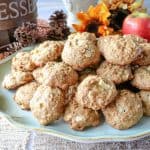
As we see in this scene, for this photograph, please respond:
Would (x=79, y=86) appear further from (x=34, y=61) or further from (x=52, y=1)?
(x=52, y=1)

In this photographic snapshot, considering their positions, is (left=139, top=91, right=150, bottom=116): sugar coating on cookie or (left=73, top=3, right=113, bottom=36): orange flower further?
(left=73, top=3, right=113, bottom=36): orange flower

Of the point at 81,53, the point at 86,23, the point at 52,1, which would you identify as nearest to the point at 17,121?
the point at 81,53

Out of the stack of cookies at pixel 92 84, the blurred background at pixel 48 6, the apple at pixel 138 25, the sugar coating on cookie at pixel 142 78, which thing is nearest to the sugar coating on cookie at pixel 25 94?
the stack of cookies at pixel 92 84

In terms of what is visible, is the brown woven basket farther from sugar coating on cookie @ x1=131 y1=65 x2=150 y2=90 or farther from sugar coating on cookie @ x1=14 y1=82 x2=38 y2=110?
sugar coating on cookie @ x1=131 y1=65 x2=150 y2=90

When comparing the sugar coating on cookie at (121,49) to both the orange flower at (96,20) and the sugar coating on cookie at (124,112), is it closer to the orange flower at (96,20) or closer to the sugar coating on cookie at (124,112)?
the sugar coating on cookie at (124,112)

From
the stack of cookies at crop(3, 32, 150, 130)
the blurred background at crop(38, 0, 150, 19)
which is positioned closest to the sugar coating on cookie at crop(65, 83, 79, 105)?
the stack of cookies at crop(3, 32, 150, 130)

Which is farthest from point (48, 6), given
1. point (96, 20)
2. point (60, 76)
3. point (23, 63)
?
point (60, 76)

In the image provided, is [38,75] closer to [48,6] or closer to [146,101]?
[146,101]
